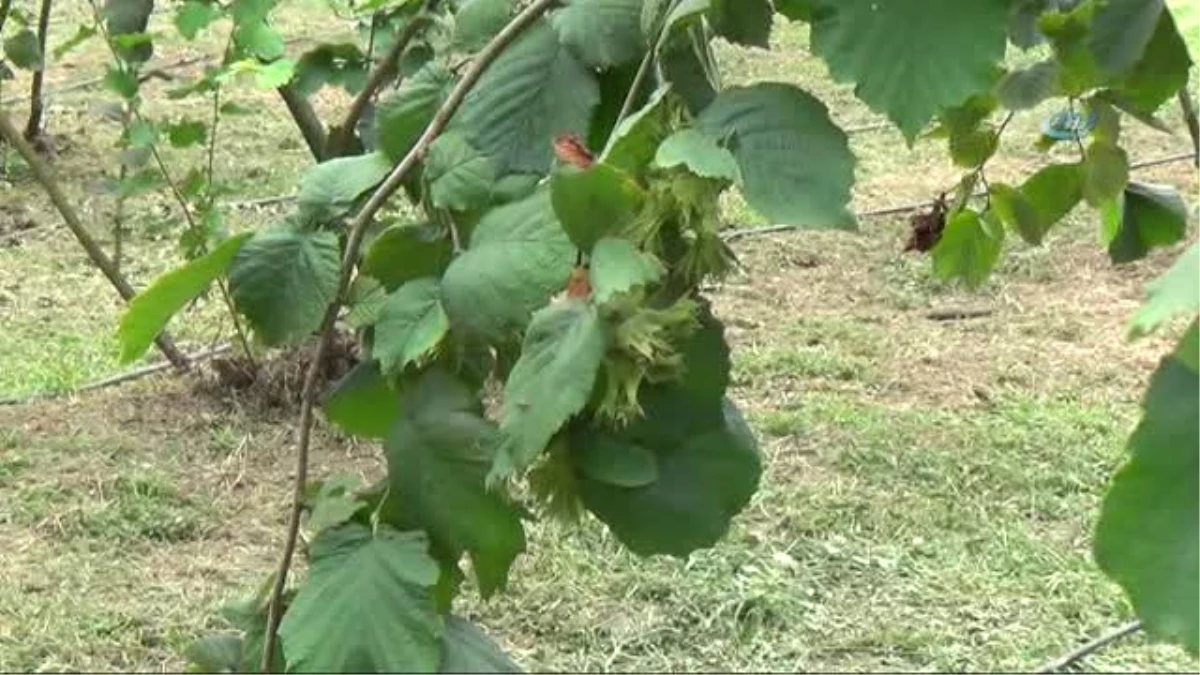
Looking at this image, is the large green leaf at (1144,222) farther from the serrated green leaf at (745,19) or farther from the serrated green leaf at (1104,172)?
the serrated green leaf at (745,19)

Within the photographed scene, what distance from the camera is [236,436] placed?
3842 millimetres

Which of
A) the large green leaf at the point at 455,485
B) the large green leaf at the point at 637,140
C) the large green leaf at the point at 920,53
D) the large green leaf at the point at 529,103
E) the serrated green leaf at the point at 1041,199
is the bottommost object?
the serrated green leaf at the point at 1041,199

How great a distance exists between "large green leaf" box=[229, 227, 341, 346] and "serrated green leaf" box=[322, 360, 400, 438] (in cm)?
6

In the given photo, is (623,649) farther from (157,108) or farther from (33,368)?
(157,108)

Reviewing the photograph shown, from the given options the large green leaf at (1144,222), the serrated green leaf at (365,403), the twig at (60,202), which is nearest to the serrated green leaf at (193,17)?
the twig at (60,202)

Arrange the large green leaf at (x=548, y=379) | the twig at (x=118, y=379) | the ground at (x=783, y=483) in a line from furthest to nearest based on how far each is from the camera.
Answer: the twig at (x=118, y=379)
the ground at (x=783, y=483)
the large green leaf at (x=548, y=379)

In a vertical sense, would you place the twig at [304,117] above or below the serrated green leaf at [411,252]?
below

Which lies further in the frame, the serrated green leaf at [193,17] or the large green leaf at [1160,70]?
the serrated green leaf at [193,17]

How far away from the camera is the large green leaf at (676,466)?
0.84 metres

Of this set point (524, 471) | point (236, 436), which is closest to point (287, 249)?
point (524, 471)

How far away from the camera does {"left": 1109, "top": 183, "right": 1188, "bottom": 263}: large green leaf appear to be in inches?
62.8

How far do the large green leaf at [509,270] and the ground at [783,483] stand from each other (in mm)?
1803

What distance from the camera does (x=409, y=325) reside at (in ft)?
2.96

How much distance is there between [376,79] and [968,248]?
559 millimetres
